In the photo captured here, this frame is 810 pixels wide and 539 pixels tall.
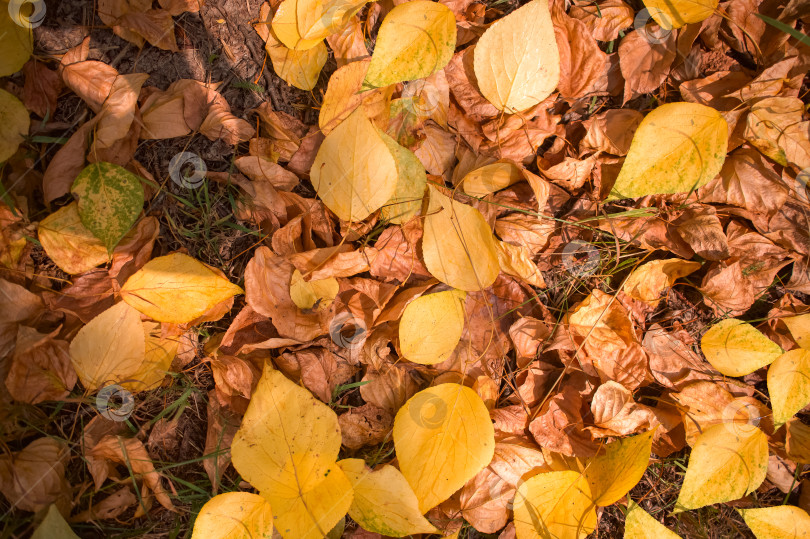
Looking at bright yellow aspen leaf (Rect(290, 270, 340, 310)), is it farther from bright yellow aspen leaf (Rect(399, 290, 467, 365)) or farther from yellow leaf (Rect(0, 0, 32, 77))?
yellow leaf (Rect(0, 0, 32, 77))

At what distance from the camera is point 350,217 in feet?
2.71

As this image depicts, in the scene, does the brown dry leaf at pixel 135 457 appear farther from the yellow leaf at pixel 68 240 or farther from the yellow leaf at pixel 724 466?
the yellow leaf at pixel 724 466

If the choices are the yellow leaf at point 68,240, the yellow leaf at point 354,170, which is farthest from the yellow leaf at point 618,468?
the yellow leaf at point 68,240

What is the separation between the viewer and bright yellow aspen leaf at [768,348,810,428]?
3.03 ft

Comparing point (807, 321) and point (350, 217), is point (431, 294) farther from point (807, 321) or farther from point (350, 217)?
point (807, 321)

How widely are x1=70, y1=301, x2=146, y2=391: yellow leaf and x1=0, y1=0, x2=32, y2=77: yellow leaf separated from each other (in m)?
0.38

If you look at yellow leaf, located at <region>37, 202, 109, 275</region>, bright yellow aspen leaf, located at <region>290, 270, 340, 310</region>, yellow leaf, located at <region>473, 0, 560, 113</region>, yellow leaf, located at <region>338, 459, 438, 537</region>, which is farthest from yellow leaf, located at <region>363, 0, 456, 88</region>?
yellow leaf, located at <region>338, 459, 438, 537</region>

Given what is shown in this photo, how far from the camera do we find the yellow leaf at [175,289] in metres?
0.81

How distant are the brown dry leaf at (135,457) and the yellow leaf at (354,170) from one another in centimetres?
54

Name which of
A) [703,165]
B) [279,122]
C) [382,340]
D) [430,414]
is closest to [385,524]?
[430,414]

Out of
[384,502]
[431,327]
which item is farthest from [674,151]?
[384,502]

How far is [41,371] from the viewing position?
0.80m

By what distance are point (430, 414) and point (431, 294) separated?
21cm

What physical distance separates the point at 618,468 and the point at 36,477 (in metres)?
1.01
